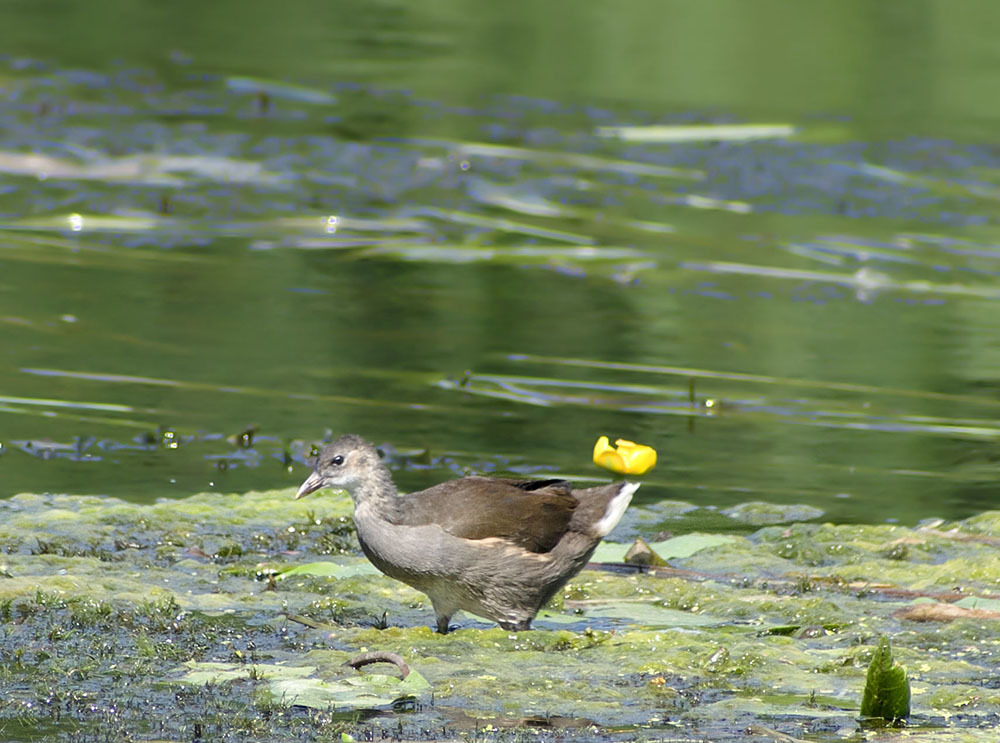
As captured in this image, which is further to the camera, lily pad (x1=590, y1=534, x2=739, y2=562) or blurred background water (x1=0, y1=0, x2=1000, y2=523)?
blurred background water (x1=0, y1=0, x2=1000, y2=523)

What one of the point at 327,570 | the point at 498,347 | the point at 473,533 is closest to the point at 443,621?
the point at 473,533

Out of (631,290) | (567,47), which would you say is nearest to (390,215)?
(631,290)

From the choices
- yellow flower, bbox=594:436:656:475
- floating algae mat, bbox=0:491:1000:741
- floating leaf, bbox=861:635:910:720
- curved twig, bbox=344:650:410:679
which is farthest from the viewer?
yellow flower, bbox=594:436:656:475

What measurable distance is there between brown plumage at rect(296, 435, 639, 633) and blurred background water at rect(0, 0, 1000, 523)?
1.74 metres

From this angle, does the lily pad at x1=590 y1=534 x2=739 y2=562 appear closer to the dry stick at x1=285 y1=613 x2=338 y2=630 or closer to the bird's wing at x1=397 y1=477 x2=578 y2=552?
the bird's wing at x1=397 y1=477 x2=578 y2=552

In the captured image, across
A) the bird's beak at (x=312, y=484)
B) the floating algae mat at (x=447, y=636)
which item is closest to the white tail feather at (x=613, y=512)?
the floating algae mat at (x=447, y=636)

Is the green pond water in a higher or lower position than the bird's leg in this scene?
higher

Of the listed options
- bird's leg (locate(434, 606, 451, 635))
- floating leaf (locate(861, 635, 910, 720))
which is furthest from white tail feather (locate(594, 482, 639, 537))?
floating leaf (locate(861, 635, 910, 720))

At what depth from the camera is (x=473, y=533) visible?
6090 millimetres

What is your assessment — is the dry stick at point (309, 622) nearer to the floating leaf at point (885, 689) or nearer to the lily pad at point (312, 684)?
the lily pad at point (312, 684)

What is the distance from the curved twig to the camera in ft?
17.6

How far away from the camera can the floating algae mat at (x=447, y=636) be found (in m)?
5.06

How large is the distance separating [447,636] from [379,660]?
63cm

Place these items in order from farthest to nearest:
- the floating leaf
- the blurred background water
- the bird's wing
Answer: the blurred background water < the bird's wing < the floating leaf
